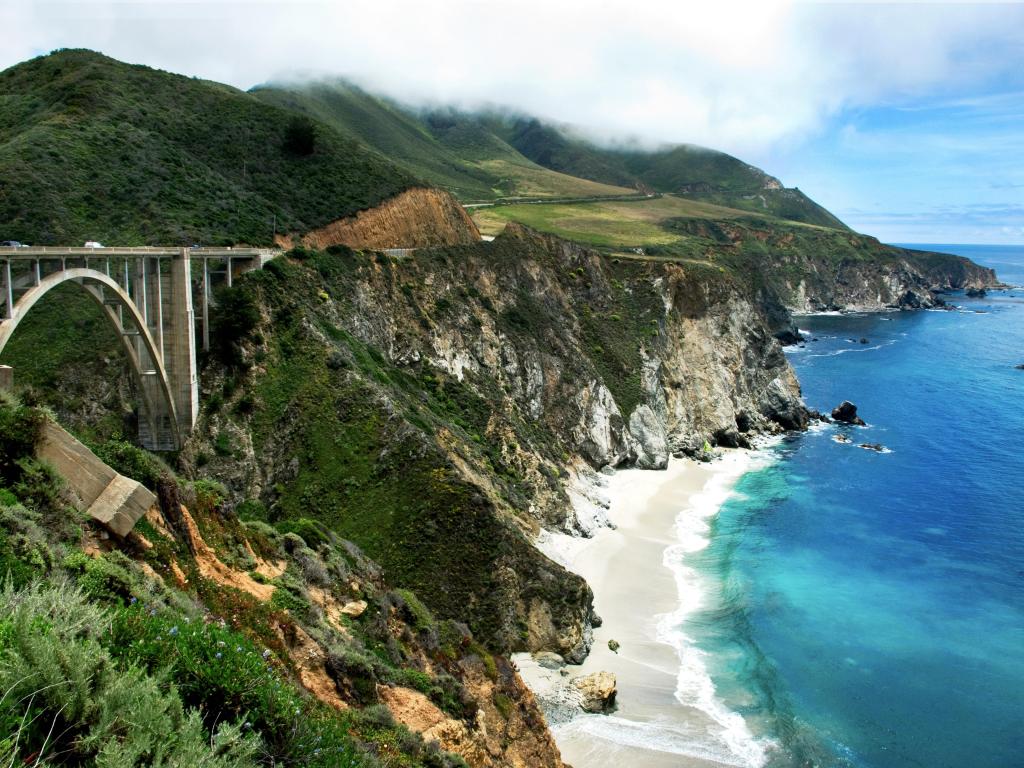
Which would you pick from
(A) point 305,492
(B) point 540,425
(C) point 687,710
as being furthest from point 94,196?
(C) point 687,710

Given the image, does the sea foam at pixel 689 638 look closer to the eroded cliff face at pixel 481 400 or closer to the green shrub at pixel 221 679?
the eroded cliff face at pixel 481 400

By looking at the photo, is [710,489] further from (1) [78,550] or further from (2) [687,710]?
(1) [78,550]

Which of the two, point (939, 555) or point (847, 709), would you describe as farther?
point (939, 555)

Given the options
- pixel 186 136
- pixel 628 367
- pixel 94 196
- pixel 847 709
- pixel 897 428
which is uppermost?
pixel 186 136

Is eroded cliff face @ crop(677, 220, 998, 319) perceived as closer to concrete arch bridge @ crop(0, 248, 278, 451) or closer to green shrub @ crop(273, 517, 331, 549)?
concrete arch bridge @ crop(0, 248, 278, 451)

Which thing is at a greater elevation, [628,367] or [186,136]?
[186,136]

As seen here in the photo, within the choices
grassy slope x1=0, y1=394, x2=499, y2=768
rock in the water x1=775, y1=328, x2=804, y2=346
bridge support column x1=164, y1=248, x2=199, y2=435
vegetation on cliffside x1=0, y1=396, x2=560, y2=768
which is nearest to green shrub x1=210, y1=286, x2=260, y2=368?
bridge support column x1=164, y1=248, x2=199, y2=435

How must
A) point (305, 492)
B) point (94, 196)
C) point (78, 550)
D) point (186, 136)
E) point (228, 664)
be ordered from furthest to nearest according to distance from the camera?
point (186, 136), point (94, 196), point (305, 492), point (78, 550), point (228, 664)

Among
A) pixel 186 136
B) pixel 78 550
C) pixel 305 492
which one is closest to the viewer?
pixel 78 550
